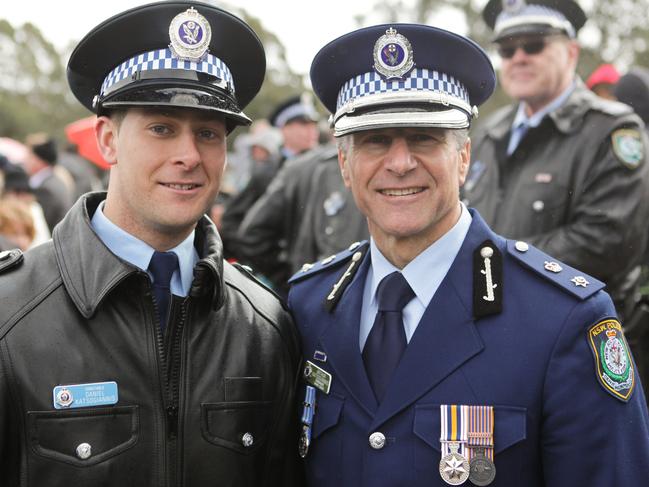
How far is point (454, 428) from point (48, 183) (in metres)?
7.89

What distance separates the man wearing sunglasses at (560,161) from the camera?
433cm

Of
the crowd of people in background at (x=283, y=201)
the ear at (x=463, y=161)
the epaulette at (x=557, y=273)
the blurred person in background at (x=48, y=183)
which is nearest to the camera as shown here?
the epaulette at (x=557, y=273)

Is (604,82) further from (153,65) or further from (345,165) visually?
(153,65)

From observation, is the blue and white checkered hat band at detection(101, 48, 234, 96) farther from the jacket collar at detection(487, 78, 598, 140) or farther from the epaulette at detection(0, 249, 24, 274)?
the jacket collar at detection(487, 78, 598, 140)

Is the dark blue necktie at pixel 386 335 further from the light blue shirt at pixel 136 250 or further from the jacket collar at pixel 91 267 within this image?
the light blue shirt at pixel 136 250

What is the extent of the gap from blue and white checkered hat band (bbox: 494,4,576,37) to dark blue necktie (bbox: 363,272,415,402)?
254cm

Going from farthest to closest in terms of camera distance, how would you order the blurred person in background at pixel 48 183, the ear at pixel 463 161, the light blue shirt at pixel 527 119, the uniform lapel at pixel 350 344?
the blurred person in background at pixel 48 183 → the light blue shirt at pixel 527 119 → the ear at pixel 463 161 → the uniform lapel at pixel 350 344

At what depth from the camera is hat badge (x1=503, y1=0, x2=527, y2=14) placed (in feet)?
16.0

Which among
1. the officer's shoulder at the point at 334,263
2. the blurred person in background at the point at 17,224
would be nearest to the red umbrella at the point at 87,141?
the blurred person in background at the point at 17,224

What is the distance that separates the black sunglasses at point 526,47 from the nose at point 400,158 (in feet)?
7.47

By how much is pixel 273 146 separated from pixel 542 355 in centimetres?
895

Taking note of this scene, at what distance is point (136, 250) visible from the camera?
2.72 meters

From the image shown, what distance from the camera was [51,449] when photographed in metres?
2.44

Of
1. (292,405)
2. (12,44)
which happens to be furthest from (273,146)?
(12,44)
